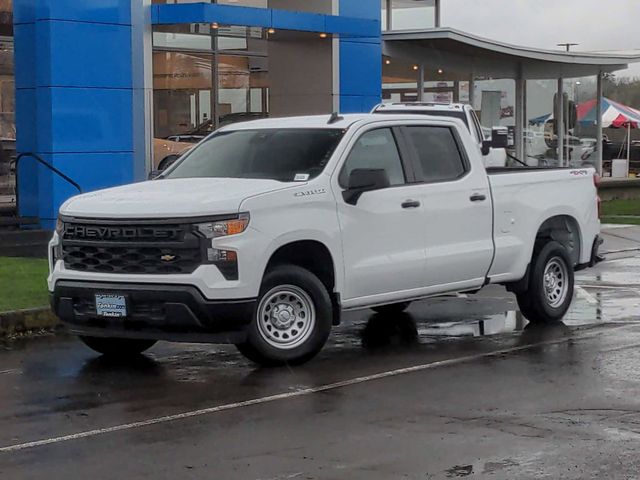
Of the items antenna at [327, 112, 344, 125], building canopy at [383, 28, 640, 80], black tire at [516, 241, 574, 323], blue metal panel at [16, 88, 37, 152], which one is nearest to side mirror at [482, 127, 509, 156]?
building canopy at [383, 28, 640, 80]

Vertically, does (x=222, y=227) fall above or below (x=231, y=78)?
below

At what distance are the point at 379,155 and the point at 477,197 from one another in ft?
3.76

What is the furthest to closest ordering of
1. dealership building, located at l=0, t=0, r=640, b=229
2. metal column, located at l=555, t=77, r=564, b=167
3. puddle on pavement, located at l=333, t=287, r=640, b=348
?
metal column, located at l=555, t=77, r=564, b=167 → dealership building, located at l=0, t=0, r=640, b=229 → puddle on pavement, located at l=333, t=287, r=640, b=348

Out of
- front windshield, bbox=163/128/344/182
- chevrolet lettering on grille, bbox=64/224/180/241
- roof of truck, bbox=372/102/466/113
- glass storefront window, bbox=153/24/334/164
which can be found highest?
glass storefront window, bbox=153/24/334/164

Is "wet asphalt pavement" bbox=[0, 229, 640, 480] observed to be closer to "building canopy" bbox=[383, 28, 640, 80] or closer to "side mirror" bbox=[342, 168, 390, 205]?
"side mirror" bbox=[342, 168, 390, 205]

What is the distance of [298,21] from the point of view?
2438 centimetres

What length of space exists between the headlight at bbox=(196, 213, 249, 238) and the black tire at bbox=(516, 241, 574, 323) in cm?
392

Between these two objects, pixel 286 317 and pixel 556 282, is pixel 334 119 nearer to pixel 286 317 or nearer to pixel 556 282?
pixel 286 317

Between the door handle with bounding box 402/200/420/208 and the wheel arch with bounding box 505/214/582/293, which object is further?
the wheel arch with bounding box 505/214/582/293

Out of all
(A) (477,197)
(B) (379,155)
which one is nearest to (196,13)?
(A) (477,197)

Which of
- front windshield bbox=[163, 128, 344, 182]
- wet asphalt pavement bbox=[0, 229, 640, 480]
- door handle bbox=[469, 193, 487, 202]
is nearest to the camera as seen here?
wet asphalt pavement bbox=[0, 229, 640, 480]

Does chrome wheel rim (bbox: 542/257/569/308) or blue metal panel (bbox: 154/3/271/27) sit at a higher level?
blue metal panel (bbox: 154/3/271/27)

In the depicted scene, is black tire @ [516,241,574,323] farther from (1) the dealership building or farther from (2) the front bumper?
(1) the dealership building

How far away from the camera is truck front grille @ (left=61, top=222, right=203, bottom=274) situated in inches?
381
